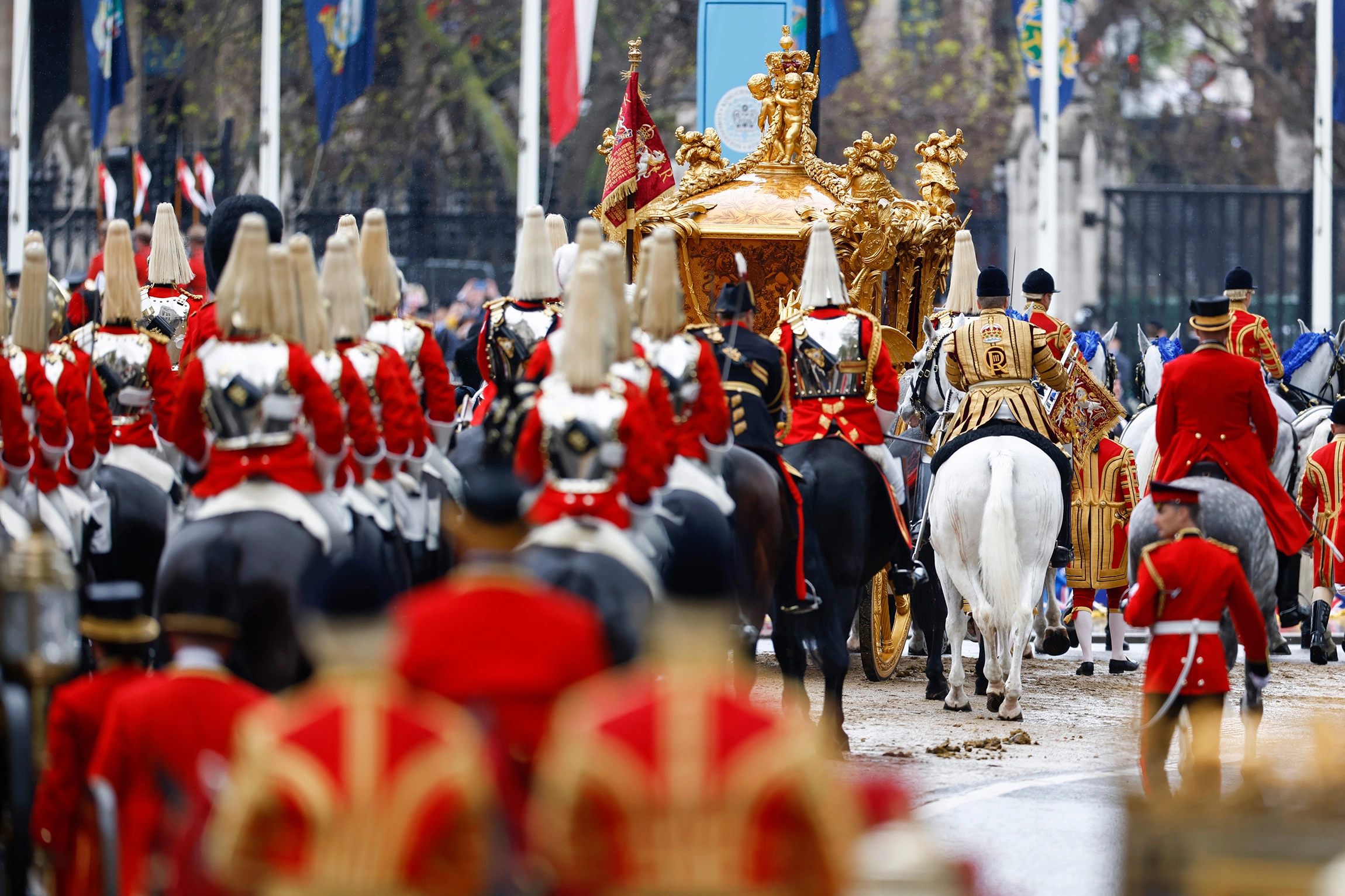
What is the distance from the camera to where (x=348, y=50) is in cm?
1962

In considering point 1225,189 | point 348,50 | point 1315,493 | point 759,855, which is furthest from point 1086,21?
point 759,855

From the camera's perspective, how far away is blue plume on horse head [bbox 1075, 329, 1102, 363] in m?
12.6

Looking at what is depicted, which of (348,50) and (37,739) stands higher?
(348,50)

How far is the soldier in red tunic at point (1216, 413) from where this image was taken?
9555 millimetres

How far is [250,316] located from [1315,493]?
7540 mm

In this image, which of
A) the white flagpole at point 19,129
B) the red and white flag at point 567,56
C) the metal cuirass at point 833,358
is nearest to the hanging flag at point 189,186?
the white flagpole at point 19,129

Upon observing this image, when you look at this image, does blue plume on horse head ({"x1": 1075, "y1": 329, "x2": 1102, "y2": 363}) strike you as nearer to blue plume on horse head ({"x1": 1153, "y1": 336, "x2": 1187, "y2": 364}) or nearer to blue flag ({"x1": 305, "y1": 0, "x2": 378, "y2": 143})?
blue plume on horse head ({"x1": 1153, "y1": 336, "x2": 1187, "y2": 364})

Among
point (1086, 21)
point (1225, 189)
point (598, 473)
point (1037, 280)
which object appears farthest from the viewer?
point (1086, 21)

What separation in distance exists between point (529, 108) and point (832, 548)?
11997mm

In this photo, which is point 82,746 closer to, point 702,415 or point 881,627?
point 702,415

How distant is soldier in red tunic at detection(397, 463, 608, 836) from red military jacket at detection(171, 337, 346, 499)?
2677mm

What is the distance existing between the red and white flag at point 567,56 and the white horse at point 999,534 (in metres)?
9.93

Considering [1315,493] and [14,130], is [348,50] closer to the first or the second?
[14,130]

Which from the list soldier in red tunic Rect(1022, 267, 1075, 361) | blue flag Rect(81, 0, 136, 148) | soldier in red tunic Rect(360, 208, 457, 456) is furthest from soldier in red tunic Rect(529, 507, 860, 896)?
blue flag Rect(81, 0, 136, 148)
